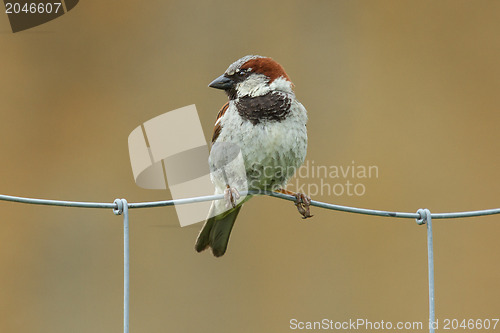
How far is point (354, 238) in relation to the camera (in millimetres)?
4430

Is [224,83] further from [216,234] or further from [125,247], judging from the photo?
[125,247]

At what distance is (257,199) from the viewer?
428cm

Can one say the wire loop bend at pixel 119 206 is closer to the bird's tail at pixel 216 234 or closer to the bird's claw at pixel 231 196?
the bird's claw at pixel 231 196

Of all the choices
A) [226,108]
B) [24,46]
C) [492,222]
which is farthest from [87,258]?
[492,222]

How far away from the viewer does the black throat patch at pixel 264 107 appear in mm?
2672

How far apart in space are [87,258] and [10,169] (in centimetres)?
67

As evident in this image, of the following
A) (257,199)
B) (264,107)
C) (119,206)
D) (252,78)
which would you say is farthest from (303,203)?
(257,199)

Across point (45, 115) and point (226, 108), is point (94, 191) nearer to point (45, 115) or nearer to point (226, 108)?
point (45, 115)

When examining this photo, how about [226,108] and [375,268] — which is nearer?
[226,108]

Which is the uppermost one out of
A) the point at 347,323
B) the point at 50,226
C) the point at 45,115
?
the point at 45,115

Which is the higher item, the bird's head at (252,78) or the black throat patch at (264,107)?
the bird's head at (252,78)

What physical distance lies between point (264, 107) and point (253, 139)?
5.2 inches
